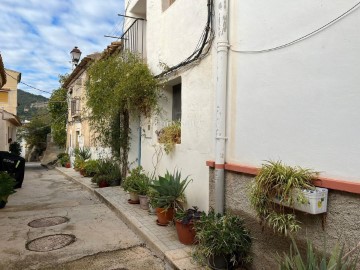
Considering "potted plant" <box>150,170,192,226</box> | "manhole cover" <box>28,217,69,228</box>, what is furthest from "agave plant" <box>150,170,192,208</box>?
"manhole cover" <box>28,217,69,228</box>

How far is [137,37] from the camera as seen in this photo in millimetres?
8875

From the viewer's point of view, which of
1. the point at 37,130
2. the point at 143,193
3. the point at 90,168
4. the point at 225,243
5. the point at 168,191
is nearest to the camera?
the point at 225,243

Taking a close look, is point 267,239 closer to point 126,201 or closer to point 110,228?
point 110,228

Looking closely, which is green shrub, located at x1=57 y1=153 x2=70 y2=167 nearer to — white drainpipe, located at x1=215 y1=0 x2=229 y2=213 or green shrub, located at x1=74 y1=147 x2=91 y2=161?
green shrub, located at x1=74 y1=147 x2=91 y2=161

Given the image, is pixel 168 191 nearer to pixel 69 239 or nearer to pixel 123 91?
pixel 69 239

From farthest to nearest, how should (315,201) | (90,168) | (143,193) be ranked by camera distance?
(90,168) < (143,193) < (315,201)

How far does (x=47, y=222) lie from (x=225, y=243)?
4585 mm

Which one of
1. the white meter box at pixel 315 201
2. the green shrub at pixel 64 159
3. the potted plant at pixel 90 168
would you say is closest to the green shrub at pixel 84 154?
the potted plant at pixel 90 168

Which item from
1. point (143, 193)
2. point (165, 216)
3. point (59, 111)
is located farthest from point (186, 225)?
point (59, 111)

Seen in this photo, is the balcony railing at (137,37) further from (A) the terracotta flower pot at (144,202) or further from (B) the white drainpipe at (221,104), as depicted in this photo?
(B) the white drainpipe at (221,104)

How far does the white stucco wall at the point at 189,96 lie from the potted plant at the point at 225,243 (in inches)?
44.2

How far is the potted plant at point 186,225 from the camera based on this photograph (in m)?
4.56

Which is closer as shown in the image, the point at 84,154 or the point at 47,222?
the point at 47,222

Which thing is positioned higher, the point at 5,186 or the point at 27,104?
the point at 27,104
